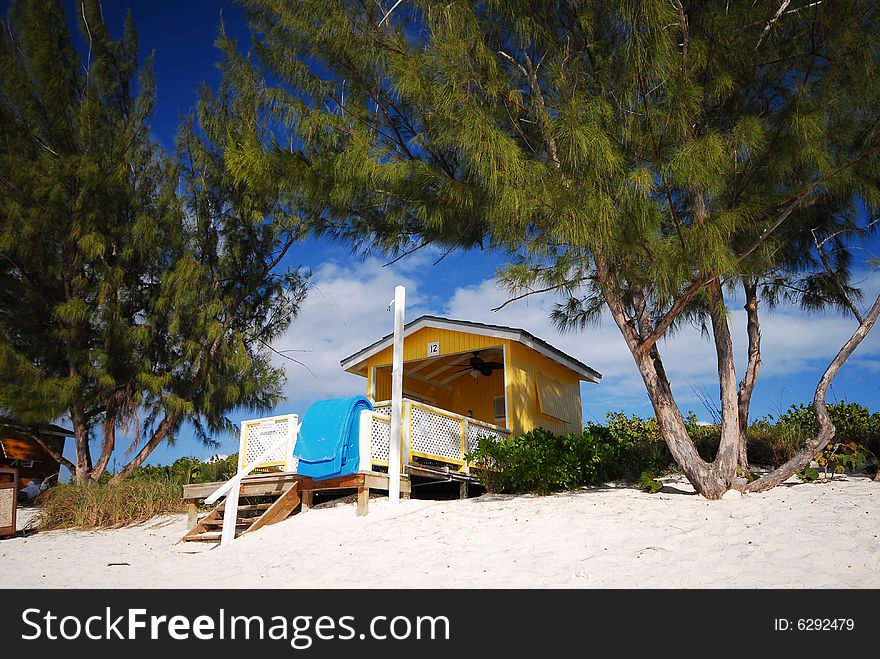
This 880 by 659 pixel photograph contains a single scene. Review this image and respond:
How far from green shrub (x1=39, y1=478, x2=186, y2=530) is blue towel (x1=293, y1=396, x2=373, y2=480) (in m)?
3.51

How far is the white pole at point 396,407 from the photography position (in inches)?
358

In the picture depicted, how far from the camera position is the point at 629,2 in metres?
7.30

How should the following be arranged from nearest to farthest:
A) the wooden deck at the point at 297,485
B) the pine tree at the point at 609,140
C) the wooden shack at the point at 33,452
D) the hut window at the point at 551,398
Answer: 1. the pine tree at the point at 609,140
2. the wooden deck at the point at 297,485
3. the hut window at the point at 551,398
4. the wooden shack at the point at 33,452

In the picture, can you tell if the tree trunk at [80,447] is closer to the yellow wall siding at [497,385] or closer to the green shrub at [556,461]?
the yellow wall siding at [497,385]

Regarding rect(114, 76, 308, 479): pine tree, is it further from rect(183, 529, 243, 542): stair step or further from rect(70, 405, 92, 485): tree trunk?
rect(183, 529, 243, 542): stair step

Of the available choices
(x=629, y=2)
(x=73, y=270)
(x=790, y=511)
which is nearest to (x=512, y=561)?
(x=790, y=511)

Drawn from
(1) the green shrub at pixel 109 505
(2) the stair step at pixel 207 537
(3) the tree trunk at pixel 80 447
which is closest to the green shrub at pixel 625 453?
(2) the stair step at pixel 207 537

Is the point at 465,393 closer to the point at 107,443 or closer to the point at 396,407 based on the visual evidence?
the point at 396,407

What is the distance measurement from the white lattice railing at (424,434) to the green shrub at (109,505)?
4.22m

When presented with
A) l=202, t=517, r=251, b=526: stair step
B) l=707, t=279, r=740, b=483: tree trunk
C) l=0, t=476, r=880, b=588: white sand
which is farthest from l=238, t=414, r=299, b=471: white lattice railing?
l=707, t=279, r=740, b=483: tree trunk

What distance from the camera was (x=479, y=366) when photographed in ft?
45.6

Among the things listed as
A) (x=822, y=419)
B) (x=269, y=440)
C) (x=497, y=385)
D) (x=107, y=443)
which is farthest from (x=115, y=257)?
(x=822, y=419)

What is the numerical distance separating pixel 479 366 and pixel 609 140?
24.8 feet
